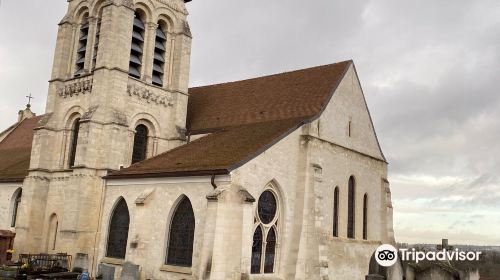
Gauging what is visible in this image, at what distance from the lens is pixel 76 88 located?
968 inches

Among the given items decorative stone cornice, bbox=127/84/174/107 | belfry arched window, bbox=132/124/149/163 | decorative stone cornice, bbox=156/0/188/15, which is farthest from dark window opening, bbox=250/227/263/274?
decorative stone cornice, bbox=156/0/188/15

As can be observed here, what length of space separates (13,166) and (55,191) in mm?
7366

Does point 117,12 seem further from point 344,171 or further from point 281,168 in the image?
point 344,171

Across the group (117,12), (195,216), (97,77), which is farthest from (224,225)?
(117,12)

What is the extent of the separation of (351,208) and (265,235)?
6404 mm

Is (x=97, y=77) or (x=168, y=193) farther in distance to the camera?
(x=97, y=77)

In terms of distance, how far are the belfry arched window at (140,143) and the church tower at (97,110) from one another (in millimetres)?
51

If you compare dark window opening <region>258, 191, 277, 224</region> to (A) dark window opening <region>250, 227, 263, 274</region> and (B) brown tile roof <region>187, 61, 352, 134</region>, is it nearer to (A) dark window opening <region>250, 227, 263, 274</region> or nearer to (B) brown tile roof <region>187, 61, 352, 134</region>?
(A) dark window opening <region>250, 227, 263, 274</region>

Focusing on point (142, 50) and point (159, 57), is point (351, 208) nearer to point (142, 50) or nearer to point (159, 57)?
point (159, 57)

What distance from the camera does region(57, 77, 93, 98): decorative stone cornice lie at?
24.1m

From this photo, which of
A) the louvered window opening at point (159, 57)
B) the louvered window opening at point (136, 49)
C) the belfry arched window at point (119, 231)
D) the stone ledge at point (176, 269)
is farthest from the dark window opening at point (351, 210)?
the louvered window opening at point (136, 49)

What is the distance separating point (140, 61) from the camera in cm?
2519

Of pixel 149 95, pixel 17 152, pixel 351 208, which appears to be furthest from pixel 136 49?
pixel 17 152

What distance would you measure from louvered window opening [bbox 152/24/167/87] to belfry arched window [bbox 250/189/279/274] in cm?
1029
